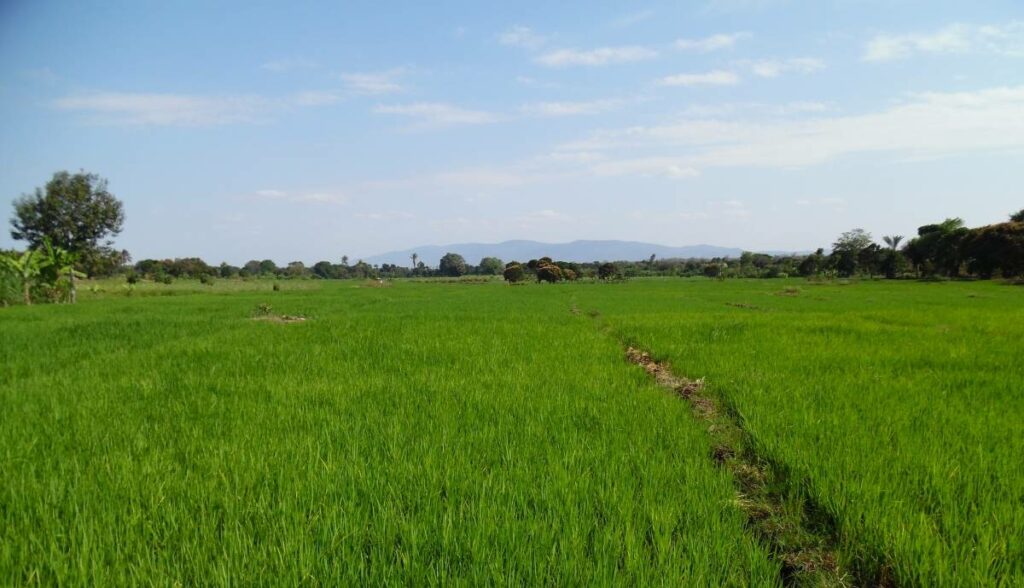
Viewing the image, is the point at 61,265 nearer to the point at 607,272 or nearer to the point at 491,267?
the point at 607,272

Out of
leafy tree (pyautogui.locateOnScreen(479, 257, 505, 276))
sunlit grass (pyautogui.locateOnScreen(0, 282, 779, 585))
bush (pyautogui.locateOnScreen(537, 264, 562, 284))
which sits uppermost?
leafy tree (pyautogui.locateOnScreen(479, 257, 505, 276))

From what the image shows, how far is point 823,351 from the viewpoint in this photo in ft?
23.7

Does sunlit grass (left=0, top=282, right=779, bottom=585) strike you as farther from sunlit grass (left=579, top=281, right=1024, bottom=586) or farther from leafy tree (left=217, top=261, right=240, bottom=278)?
leafy tree (left=217, top=261, right=240, bottom=278)

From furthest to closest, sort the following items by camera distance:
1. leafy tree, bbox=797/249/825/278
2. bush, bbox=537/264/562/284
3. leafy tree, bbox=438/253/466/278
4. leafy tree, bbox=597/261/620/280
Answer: leafy tree, bbox=438/253/466/278
leafy tree, bbox=597/261/620/280
bush, bbox=537/264/562/284
leafy tree, bbox=797/249/825/278

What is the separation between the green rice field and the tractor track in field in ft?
0.11

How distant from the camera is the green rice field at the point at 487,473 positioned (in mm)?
1951

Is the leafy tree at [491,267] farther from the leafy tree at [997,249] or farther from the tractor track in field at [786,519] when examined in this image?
the tractor track in field at [786,519]

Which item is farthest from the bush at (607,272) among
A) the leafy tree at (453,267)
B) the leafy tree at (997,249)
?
the leafy tree at (453,267)

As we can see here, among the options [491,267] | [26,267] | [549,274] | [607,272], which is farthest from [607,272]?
[26,267]

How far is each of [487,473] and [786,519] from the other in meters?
1.66

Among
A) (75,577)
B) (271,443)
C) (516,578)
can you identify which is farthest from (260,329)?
(516,578)

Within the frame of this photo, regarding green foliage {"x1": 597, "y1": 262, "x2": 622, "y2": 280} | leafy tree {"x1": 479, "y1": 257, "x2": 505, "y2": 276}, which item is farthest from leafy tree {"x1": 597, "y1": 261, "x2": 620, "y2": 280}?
leafy tree {"x1": 479, "y1": 257, "x2": 505, "y2": 276}

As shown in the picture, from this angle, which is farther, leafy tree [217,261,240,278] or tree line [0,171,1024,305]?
leafy tree [217,261,240,278]

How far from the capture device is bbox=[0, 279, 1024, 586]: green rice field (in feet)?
6.40
